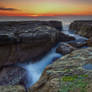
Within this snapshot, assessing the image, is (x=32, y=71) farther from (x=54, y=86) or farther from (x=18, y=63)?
(x=54, y=86)

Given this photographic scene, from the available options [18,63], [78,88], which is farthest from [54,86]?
[18,63]

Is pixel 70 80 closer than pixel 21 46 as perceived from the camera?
Yes

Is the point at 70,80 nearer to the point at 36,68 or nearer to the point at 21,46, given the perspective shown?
the point at 36,68

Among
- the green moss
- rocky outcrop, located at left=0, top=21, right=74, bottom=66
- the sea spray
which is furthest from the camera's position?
rocky outcrop, located at left=0, top=21, right=74, bottom=66

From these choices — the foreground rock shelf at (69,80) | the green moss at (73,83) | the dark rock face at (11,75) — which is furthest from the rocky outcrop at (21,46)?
the green moss at (73,83)

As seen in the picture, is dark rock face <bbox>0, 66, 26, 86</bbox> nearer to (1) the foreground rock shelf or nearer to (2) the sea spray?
(2) the sea spray

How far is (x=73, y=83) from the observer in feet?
7.75

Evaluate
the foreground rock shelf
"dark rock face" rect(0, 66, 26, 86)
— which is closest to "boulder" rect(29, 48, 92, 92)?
the foreground rock shelf

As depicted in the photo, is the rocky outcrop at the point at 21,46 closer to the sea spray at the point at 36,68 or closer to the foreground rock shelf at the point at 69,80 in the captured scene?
the sea spray at the point at 36,68

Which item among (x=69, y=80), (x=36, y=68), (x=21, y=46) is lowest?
(x=36, y=68)

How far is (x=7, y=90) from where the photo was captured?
495 centimetres

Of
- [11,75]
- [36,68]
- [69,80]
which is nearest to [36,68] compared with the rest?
[36,68]

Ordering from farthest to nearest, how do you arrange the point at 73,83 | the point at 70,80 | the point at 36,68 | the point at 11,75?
the point at 36,68
the point at 11,75
the point at 70,80
the point at 73,83

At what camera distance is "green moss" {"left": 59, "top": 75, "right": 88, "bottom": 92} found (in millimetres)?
2201
